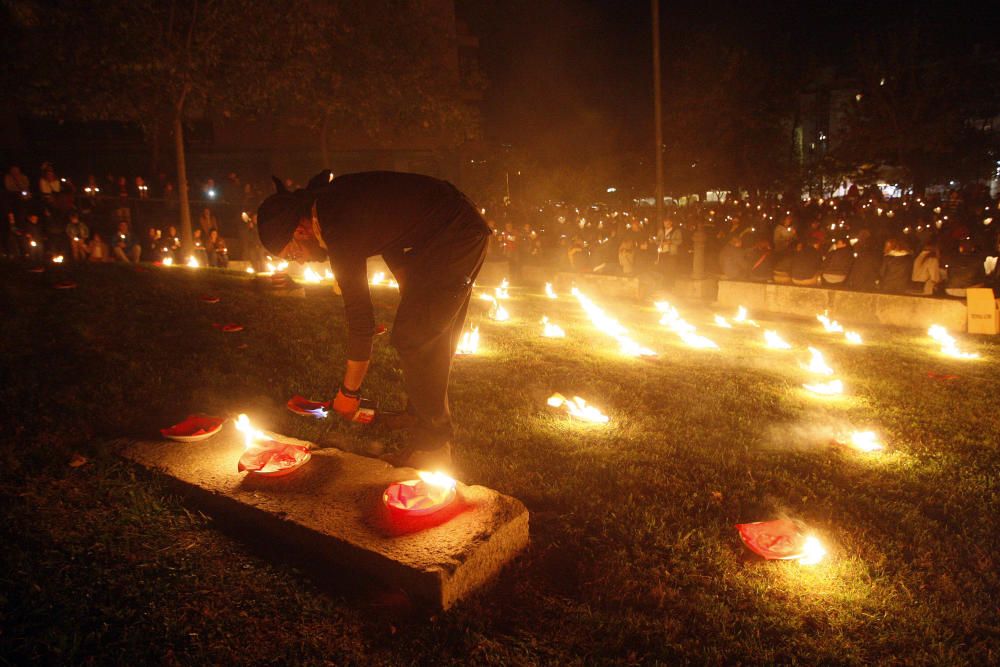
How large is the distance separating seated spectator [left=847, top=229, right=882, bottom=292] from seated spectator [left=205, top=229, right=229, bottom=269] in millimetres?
17022

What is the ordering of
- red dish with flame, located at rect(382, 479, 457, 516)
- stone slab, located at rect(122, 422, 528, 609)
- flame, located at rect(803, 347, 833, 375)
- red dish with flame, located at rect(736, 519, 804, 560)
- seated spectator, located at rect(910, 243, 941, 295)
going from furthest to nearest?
1. seated spectator, located at rect(910, 243, 941, 295)
2. flame, located at rect(803, 347, 833, 375)
3. red dish with flame, located at rect(736, 519, 804, 560)
4. red dish with flame, located at rect(382, 479, 457, 516)
5. stone slab, located at rect(122, 422, 528, 609)

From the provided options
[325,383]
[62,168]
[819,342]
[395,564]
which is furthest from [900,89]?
[62,168]

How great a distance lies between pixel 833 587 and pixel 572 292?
41.9 ft

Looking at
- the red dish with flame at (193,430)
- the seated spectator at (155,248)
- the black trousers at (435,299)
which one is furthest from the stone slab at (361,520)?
the seated spectator at (155,248)

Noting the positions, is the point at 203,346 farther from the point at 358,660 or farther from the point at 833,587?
the point at 833,587

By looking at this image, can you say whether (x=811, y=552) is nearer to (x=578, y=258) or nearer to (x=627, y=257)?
(x=627, y=257)

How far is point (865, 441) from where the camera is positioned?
5348 mm

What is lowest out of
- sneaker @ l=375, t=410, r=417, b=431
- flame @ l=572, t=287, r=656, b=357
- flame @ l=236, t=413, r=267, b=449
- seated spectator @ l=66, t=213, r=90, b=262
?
flame @ l=572, t=287, r=656, b=357

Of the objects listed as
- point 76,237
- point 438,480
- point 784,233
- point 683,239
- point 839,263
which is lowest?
point 438,480

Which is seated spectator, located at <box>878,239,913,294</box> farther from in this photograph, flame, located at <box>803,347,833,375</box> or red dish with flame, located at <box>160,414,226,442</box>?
red dish with flame, located at <box>160,414,226,442</box>

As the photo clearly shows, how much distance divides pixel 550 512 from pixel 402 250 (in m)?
1.89

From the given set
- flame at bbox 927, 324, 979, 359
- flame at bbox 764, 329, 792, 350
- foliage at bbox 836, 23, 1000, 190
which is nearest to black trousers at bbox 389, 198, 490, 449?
flame at bbox 764, 329, 792, 350

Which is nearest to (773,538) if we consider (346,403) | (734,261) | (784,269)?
(346,403)

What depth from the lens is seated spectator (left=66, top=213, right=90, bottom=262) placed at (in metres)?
17.0
